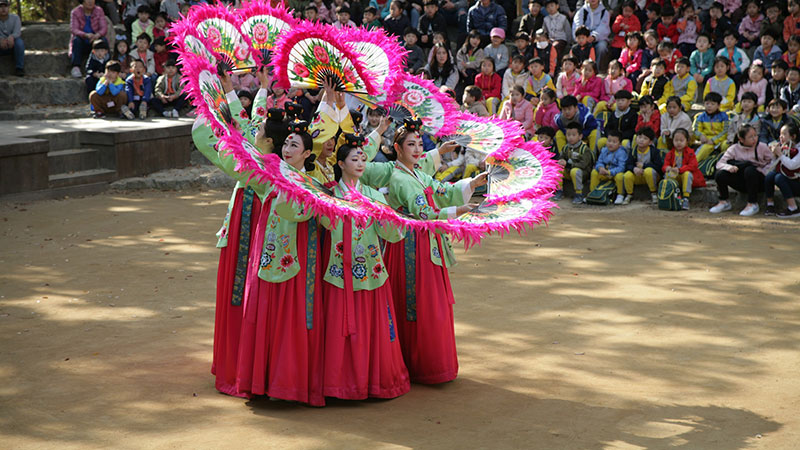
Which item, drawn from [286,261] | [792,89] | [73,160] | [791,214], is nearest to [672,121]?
[792,89]

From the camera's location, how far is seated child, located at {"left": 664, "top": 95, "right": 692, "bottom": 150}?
31.9 ft

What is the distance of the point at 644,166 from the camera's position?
9672mm

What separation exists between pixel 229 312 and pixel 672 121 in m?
6.81

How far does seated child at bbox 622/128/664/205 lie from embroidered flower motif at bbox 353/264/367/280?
5826 millimetres

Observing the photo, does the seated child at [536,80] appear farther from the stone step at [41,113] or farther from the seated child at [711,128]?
the stone step at [41,113]

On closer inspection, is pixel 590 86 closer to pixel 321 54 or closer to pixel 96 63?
pixel 96 63

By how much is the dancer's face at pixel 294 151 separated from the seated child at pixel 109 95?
8.44 m

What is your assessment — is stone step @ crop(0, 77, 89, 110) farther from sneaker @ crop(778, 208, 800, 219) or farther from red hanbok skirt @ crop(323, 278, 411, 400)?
red hanbok skirt @ crop(323, 278, 411, 400)

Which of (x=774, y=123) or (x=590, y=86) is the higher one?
(x=590, y=86)

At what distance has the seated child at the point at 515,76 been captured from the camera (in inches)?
451

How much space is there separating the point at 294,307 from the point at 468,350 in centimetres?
138

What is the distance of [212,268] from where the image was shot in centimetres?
698

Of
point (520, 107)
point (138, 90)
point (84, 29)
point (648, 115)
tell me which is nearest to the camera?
point (648, 115)

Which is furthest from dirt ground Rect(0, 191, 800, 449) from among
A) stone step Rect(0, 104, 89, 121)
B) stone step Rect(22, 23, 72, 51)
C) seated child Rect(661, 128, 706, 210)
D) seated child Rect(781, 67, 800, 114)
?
stone step Rect(22, 23, 72, 51)
